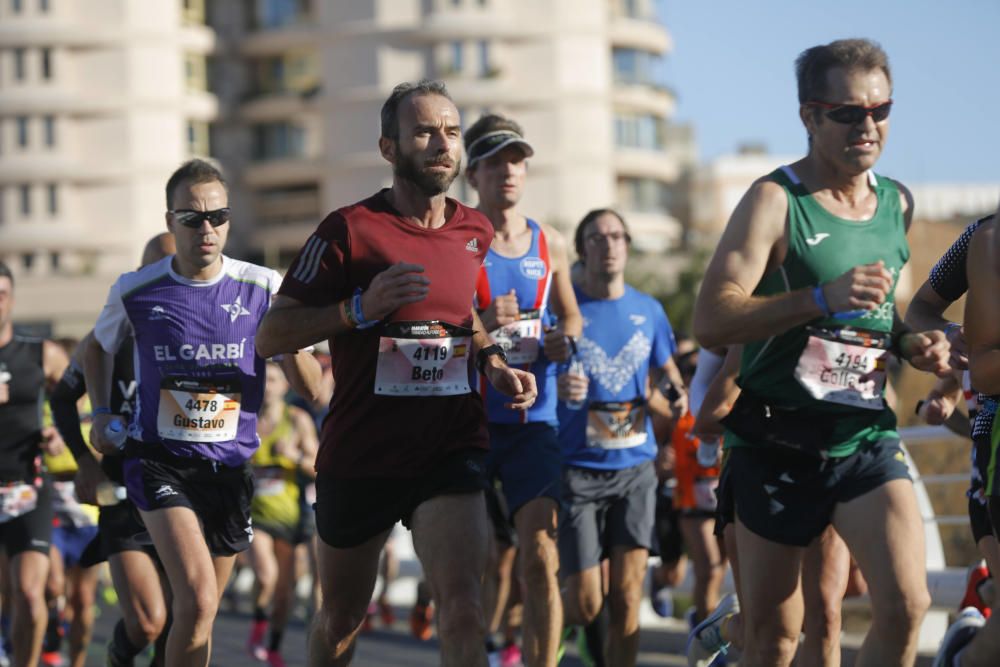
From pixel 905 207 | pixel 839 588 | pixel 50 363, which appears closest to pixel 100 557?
pixel 50 363

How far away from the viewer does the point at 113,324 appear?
8.34 metres

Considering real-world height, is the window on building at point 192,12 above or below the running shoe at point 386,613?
above

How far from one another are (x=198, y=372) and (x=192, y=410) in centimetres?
17

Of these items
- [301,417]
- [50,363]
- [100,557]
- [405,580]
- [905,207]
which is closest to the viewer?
[905,207]

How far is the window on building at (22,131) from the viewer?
215 ft

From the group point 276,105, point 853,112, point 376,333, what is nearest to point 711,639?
point 376,333

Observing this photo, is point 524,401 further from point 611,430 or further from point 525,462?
point 611,430

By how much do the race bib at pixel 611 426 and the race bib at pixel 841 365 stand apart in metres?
3.67

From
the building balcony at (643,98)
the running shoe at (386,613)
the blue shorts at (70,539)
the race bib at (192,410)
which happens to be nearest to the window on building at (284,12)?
the building balcony at (643,98)

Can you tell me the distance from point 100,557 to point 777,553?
13.4ft

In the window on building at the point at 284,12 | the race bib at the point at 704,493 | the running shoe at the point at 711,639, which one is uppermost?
the window on building at the point at 284,12

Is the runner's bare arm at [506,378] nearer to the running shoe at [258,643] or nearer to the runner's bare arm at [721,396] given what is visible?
the runner's bare arm at [721,396]

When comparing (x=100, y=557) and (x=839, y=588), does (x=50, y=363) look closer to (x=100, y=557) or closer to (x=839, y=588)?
(x=100, y=557)

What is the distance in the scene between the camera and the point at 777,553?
627 centimetres
